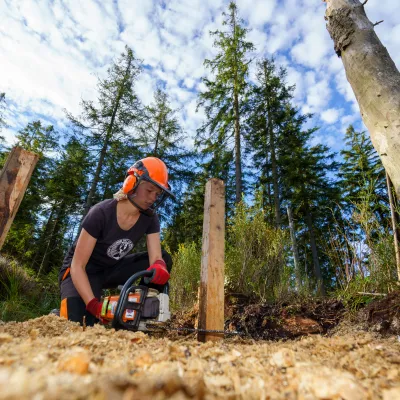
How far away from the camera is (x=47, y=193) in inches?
613

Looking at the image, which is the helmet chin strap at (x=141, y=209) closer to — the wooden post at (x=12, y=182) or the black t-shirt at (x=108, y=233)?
the black t-shirt at (x=108, y=233)

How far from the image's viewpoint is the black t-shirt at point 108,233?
284 centimetres

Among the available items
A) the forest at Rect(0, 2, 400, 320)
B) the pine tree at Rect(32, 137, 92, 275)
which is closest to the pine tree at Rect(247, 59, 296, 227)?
the forest at Rect(0, 2, 400, 320)

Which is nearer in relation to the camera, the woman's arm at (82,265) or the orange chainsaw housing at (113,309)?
the orange chainsaw housing at (113,309)

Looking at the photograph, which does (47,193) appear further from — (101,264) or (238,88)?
(101,264)

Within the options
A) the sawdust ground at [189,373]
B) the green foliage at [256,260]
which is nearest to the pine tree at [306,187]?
the green foliage at [256,260]

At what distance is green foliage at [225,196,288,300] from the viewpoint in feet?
15.5

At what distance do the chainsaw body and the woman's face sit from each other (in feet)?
2.98

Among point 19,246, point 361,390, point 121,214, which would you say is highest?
point 19,246

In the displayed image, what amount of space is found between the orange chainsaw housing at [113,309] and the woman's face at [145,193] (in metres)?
1.09

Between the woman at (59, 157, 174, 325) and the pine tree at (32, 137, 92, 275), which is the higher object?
the pine tree at (32, 137, 92, 275)

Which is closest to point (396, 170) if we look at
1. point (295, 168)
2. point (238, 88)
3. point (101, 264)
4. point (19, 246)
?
point (101, 264)

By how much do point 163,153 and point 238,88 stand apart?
19.0 feet

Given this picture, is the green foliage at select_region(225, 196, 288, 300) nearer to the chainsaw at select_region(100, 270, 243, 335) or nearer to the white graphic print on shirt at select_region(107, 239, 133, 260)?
the white graphic print on shirt at select_region(107, 239, 133, 260)
